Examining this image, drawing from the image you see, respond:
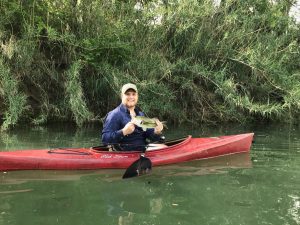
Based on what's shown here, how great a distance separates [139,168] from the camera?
5.76m

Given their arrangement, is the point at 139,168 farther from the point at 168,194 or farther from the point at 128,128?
the point at 168,194

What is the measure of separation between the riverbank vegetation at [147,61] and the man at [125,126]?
3620 millimetres

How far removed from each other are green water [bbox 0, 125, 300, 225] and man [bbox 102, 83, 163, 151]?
501 mm

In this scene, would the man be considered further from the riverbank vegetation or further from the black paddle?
the riverbank vegetation

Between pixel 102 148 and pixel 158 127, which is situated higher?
pixel 158 127

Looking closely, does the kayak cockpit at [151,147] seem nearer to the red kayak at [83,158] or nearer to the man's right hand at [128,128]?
the red kayak at [83,158]

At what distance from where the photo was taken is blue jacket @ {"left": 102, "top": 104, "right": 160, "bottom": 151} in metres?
6.27

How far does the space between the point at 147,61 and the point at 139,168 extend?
17.9ft

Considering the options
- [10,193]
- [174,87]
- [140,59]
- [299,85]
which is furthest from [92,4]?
[10,193]

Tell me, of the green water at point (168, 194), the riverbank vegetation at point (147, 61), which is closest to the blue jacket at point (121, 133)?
the green water at point (168, 194)

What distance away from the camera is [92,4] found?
1068cm

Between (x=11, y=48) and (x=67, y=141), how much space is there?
2.61 m

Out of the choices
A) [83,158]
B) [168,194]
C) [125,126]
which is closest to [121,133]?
[125,126]

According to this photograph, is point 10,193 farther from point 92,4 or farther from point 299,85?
point 299,85
